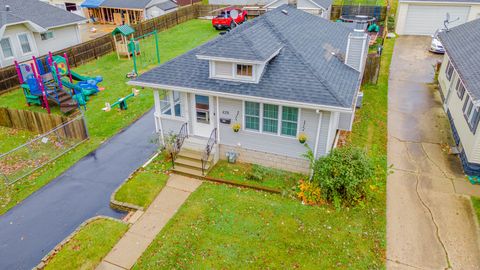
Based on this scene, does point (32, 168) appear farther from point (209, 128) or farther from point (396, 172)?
point (396, 172)

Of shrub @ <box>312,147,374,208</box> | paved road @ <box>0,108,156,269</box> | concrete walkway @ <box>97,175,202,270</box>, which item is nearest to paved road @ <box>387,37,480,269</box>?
shrub @ <box>312,147,374,208</box>

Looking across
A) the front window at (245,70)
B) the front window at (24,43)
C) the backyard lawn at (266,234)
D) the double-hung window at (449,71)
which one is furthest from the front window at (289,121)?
the front window at (24,43)

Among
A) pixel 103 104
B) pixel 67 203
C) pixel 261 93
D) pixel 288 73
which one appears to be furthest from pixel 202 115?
pixel 103 104

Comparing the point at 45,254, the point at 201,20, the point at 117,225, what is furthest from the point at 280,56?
the point at 201,20

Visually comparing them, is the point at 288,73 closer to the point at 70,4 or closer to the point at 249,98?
the point at 249,98

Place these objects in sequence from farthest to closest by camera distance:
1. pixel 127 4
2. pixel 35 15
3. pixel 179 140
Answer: pixel 127 4 → pixel 35 15 → pixel 179 140

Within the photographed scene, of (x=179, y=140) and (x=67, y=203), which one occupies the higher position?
(x=179, y=140)
